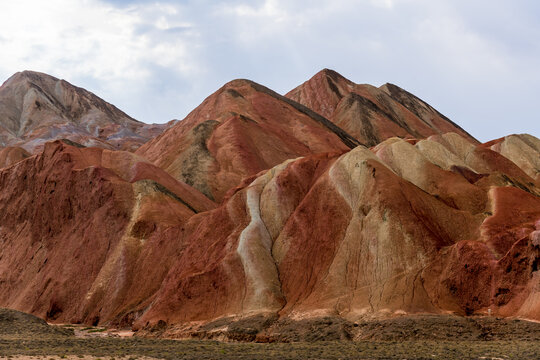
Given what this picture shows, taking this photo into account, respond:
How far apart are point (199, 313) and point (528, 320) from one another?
23.9 metres

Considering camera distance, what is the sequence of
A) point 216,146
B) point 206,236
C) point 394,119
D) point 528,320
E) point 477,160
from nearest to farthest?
point 528,320 → point 206,236 → point 477,160 → point 216,146 → point 394,119

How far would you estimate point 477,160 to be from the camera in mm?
85500

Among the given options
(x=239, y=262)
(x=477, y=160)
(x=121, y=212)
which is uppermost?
(x=477, y=160)

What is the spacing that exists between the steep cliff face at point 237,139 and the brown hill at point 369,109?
47.0 feet

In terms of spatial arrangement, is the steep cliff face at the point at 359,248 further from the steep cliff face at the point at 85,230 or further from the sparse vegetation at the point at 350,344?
the steep cliff face at the point at 85,230

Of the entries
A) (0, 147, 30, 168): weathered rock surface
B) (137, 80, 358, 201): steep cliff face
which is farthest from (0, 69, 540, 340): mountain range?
(0, 147, 30, 168): weathered rock surface

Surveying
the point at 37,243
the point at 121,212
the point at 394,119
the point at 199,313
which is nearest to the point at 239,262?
the point at 199,313

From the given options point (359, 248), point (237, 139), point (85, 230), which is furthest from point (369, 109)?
point (359, 248)

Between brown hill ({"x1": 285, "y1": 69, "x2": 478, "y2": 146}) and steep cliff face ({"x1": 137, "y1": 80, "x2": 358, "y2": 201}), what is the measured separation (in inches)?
564

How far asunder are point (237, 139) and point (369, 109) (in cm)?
5522

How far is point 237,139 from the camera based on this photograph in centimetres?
10494

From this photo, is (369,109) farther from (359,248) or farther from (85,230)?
(359,248)

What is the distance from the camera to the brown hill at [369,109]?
5674 inches

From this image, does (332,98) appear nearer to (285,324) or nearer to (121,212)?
(121,212)
